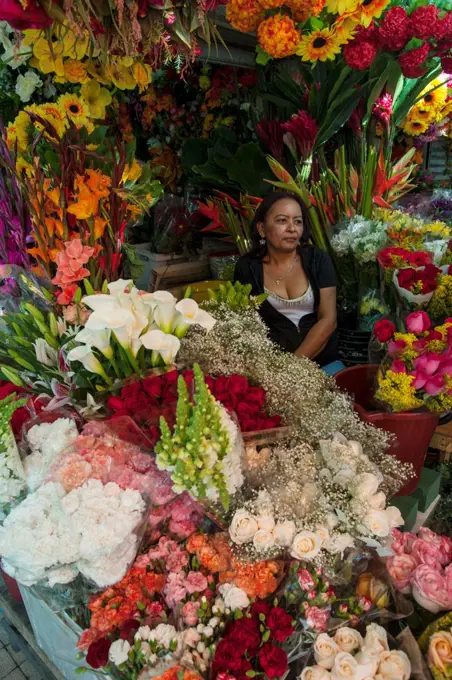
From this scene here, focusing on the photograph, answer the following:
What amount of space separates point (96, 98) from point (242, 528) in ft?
5.56

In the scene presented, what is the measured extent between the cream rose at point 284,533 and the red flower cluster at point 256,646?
0.12 metres

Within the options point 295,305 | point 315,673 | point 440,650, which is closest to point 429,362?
point 440,650

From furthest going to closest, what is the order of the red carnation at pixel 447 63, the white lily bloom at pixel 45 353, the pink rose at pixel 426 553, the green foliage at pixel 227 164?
the green foliage at pixel 227 164
the red carnation at pixel 447 63
the white lily bloom at pixel 45 353
the pink rose at pixel 426 553

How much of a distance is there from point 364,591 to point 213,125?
3589 millimetres

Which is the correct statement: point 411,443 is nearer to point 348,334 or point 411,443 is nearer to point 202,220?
point 348,334

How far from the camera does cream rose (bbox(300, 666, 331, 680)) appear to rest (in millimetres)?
920

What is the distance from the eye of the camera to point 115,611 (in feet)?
3.48

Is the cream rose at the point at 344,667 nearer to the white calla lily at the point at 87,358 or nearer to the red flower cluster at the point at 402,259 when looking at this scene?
the white calla lily at the point at 87,358

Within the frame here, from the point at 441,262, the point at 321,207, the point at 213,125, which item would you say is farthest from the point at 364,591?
the point at 213,125

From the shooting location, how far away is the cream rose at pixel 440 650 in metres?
0.93

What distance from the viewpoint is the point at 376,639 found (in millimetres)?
975

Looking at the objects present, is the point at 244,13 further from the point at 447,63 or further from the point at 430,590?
the point at 430,590

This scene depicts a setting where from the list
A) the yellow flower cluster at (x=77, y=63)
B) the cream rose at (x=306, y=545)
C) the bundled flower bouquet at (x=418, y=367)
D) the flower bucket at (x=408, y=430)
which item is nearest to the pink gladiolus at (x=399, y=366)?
the bundled flower bouquet at (x=418, y=367)

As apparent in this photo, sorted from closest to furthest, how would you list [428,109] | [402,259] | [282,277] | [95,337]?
[95,337] < [402,259] < [282,277] < [428,109]
